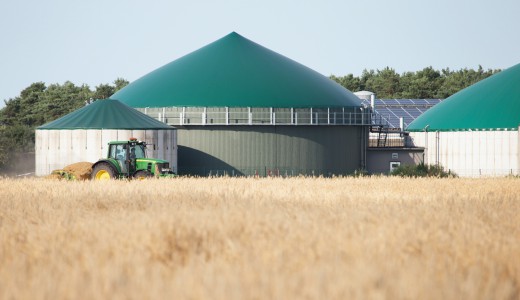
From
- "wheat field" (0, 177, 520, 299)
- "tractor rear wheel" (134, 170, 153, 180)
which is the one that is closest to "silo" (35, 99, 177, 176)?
"tractor rear wheel" (134, 170, 153, 180)

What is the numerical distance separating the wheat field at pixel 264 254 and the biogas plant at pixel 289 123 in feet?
139

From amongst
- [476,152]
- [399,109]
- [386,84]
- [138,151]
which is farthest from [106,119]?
[386,84]

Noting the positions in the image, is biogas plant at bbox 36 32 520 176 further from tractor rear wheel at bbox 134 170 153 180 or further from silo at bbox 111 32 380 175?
tractor rear wheel at bbox 134 170 153 180

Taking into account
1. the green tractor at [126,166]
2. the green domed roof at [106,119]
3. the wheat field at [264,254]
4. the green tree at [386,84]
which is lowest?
the wheat field at [264,254]

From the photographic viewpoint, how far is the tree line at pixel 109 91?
119125 millimetres

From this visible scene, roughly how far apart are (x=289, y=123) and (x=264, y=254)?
167 ft

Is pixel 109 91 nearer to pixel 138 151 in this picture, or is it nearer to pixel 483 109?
pixel 483 109

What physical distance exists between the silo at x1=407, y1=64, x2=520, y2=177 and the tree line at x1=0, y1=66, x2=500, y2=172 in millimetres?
53172

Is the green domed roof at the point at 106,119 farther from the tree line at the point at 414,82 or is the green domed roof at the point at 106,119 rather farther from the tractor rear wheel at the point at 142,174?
the tree line at the point at 414,82

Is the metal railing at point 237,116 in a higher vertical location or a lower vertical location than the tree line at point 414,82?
lower

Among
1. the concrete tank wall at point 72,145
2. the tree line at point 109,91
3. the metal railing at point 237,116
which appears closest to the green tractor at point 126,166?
the concrete tank wall at point 72,145

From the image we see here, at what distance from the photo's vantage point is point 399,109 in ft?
282

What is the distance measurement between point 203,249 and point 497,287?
14.7 ft

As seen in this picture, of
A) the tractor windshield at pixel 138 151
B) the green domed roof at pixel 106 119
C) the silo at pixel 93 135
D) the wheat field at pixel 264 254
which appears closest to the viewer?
the wheat field at pixel 264 254
